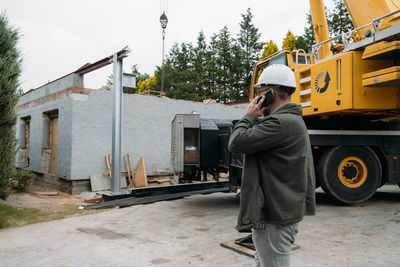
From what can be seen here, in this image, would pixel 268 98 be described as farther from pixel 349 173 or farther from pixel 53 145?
pixel 53 145

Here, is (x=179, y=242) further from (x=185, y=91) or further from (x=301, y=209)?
(x=185, y=91)

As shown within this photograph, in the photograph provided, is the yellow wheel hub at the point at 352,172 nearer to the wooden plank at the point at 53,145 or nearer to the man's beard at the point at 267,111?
the man's beard at the point at 267,111

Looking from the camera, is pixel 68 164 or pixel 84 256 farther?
pixel 68 164

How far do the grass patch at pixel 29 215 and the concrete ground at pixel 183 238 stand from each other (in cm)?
65

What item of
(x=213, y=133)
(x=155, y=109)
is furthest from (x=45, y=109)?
(x=213, y=133)

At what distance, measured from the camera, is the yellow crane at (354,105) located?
6.37 metres

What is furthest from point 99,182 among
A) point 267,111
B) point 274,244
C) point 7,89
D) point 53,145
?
point 274,244

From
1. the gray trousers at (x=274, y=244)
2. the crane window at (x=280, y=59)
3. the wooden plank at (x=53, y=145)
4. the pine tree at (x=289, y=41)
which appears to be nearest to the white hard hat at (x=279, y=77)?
the gray trousers at (x=274, y=244)

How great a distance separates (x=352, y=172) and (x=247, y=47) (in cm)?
3469

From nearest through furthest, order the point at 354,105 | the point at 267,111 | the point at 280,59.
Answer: the point at 267,111 → the point at 354,105 → the point at 280,59

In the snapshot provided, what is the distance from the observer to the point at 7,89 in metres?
6.82

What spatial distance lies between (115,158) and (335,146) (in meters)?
5.92

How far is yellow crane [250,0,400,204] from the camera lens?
6371 millimetres

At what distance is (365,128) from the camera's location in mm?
7734
